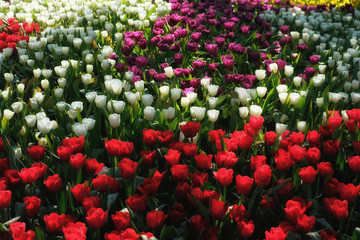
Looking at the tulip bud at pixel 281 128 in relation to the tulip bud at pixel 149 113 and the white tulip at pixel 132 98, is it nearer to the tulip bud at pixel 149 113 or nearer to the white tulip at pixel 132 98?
the tulip bud at pixel 149 113

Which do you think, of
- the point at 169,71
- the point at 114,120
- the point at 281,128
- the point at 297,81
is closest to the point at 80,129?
the point at 114,120

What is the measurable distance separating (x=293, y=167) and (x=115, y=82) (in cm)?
155

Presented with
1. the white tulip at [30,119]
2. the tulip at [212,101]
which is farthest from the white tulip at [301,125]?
the white tulip at [30,119]

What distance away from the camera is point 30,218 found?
7.32 feet

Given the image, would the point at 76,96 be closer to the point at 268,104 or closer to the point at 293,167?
the point at 268,104

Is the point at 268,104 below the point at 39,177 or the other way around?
below

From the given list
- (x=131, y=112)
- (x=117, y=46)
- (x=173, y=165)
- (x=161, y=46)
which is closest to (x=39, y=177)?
(x=173, y=165)

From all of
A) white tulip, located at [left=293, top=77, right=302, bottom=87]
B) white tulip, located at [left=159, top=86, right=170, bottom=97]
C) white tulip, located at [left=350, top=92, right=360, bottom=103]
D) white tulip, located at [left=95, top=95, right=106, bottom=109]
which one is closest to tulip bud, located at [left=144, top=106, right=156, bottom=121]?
white tulip, located at [left=95, top=95, right=106, bottom=109]

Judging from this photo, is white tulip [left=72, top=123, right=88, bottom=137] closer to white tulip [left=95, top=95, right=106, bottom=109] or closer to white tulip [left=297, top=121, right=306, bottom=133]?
white tulip [left=95, top=95, right=106, bottom=109]

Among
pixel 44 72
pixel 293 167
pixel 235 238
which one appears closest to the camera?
pixel 235 238

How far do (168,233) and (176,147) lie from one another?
600mm

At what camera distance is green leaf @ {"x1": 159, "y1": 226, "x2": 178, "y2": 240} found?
2.12 meters

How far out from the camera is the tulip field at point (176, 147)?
2178 mm

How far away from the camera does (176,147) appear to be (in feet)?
8.57
